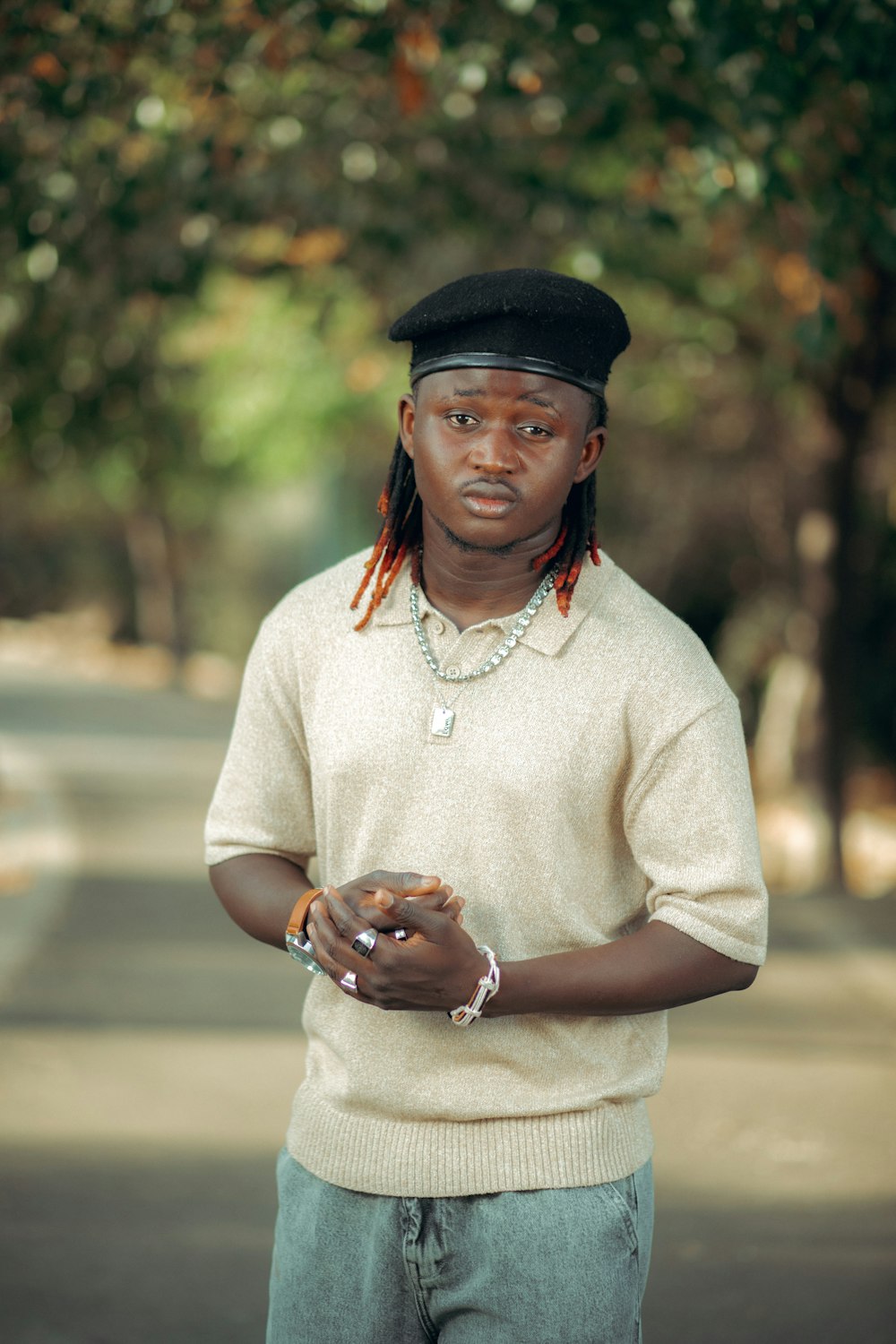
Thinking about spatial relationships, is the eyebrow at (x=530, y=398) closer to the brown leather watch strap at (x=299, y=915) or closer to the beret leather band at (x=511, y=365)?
the beret leather band at (x=511, y=365)

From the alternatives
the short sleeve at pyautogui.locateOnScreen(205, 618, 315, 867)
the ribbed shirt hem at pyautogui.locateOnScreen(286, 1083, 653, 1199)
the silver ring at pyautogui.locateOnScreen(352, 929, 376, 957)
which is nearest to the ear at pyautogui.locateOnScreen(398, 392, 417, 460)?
the short sleeve at pyautogui.locateOnScreen(205, 618, 315, 867)

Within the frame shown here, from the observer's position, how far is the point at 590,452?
2.00 m

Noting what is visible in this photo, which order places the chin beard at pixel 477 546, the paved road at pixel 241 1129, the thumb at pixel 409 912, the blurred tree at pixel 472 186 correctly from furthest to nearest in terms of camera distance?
the blurred tree at pixel 472 186 → the paved road at pixel 241 1129 → the chin beard at pixel 477 546 → the thumb at pixel 409 912

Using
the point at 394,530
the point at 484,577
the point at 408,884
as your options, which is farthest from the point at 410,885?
the point at 394,530

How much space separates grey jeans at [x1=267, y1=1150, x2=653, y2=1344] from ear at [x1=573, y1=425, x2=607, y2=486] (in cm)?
90

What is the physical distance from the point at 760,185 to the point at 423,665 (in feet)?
9.81

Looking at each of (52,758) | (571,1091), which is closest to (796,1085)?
(571,1091)

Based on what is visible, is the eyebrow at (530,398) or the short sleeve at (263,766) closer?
the eyebrow at (530,398)

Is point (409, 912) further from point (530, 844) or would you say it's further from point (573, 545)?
point (573, 545)

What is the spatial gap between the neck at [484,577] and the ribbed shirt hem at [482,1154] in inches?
24.9

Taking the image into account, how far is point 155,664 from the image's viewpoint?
1090 inches

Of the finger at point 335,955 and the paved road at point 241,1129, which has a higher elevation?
the finger at point 335,955

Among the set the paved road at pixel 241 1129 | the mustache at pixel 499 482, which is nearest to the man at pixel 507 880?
the mustache at pixel 499 482

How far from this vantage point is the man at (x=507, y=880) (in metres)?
1.85
